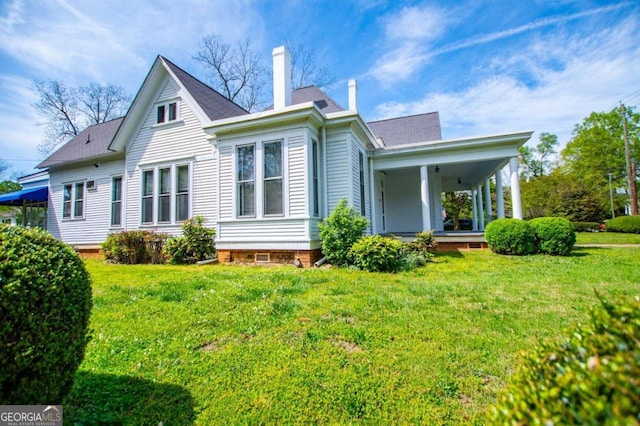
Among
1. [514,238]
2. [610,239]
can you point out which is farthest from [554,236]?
[610,239]

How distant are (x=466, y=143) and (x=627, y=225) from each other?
16116mm

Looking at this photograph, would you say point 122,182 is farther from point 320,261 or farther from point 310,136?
point 320,261

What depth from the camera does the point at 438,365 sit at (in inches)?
91.7

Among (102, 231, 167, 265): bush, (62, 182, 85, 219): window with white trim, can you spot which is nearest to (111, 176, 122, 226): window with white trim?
(62, 182, 85, 219): window with white trim

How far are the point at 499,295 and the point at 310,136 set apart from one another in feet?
18.7

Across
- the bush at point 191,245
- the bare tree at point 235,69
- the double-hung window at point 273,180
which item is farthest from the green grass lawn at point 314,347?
the bare tree at point 235,69

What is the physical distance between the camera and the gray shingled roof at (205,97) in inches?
394

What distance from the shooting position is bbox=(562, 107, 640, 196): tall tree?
29703mm

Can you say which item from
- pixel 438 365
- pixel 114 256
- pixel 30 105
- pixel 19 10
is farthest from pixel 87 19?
pixel 30 105

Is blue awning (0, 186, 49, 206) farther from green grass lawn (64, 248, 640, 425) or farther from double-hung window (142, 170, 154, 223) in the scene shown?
green grass lawn (64, 248, 640, 425)

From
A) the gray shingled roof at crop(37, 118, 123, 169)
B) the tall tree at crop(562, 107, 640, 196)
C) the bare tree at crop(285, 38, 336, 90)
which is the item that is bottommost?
the gray shingled roof at crop(37, 118, 123, 169)

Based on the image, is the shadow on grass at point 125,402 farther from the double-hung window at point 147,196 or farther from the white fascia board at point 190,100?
the double-hung window at point 147,196

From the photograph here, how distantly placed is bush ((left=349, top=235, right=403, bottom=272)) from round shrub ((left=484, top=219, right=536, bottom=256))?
12.3 ft

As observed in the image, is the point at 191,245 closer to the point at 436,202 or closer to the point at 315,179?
the point at 315,179
